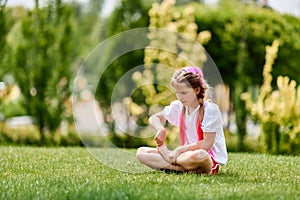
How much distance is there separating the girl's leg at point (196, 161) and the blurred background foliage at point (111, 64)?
560 centimetres

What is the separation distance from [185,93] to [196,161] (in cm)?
55

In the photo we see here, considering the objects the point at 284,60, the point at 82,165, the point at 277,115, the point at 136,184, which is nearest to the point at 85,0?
the point at 284,60

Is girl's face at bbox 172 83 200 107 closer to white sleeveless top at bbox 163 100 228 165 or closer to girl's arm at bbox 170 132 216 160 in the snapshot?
white sleeveless top at bbox 163 100 228 165

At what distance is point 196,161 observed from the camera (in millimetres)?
4785

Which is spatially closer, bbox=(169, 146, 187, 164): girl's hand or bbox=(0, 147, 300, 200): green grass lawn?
bbox=(0, 147, 300, 200): green grass lawn

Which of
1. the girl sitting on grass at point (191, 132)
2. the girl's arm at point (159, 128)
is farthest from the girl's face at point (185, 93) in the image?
the girl's arm at point (159, 128)

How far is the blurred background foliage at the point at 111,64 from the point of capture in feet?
36.2

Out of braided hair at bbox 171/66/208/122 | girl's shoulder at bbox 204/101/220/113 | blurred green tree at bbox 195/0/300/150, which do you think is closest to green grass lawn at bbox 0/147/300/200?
girl's shoulder at bbox 204/101/220/113

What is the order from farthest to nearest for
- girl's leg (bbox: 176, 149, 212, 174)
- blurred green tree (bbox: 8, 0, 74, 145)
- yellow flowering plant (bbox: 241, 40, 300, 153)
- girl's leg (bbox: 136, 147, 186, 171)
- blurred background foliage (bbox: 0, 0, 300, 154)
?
1. blurred green tree (bbox: 8, 0, 74, 145)
2. blurred background foliage (bbox: 0, 0, 300, 154)
3. yellow flowering plant (bbox: 241, 40, 300, 153)
4. girl's leg (bbox: 136, 147, 186, 171)
5. girl's leg (bbox: 176, 149, 212, 174)

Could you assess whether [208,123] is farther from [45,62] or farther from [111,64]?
[45,62]

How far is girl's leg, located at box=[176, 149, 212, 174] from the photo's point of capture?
186 inches

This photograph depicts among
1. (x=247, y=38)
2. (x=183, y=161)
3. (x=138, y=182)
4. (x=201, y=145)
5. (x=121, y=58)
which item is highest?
(x=247, y=38)

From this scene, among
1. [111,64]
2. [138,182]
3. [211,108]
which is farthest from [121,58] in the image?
[138,182]

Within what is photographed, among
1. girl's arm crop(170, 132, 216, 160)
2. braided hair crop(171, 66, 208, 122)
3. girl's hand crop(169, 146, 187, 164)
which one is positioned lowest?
girl's hand crop(169, 146, 187, 164)
